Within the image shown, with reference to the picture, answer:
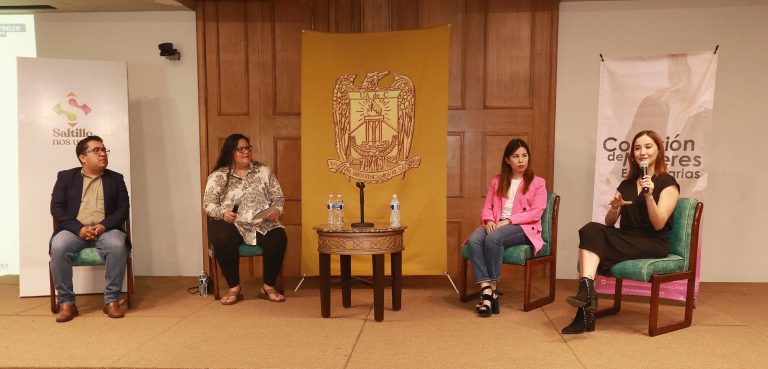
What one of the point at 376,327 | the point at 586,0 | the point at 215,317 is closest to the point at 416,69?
the point at 586,0

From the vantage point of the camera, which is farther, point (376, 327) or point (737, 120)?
point (737, 120)

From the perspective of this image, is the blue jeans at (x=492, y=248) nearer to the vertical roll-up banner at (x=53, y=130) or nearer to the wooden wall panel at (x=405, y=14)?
the wooden wall panel at (x=405, y=14)

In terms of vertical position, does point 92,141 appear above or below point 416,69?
below

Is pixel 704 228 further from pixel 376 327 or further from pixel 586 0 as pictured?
pixel 376 327

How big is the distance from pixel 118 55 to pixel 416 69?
2.90 m

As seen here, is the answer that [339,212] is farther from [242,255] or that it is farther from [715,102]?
[715,102]

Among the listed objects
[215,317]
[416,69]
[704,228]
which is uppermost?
[416,69]

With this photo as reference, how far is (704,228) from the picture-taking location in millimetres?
4570

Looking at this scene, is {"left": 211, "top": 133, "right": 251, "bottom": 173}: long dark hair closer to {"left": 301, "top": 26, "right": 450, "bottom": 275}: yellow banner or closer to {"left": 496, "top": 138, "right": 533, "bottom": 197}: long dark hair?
{"left": 301, "top": 26, "right": 450, "bottom": 275}: yellow banner

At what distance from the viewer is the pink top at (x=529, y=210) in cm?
364

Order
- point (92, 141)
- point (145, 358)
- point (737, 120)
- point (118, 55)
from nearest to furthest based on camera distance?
point (145, 358), point (92, 141), point (737, 120), point (118, 55)

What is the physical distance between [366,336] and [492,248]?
3.58 ft

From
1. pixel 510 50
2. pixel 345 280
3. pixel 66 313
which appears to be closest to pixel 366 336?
pixel 345 280

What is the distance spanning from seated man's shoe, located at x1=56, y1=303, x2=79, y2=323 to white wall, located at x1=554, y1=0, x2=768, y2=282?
398 centimetres
